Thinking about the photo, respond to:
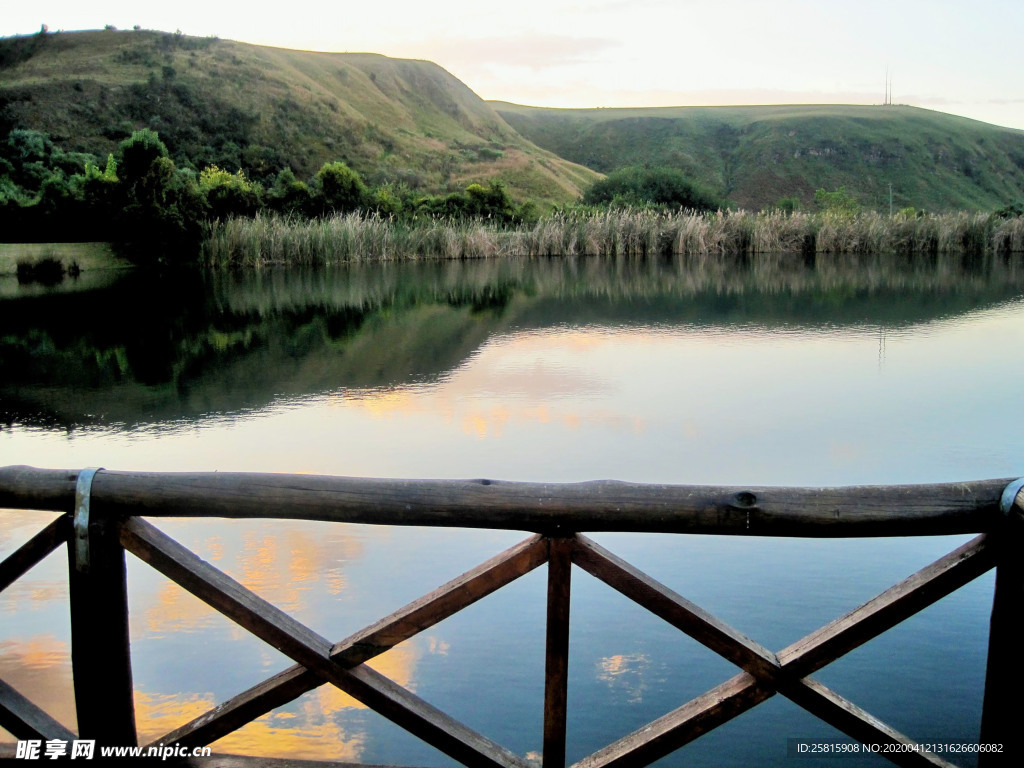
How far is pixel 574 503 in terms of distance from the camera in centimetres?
217

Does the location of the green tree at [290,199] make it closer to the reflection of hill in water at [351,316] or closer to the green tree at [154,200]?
the green tree at [154,200]

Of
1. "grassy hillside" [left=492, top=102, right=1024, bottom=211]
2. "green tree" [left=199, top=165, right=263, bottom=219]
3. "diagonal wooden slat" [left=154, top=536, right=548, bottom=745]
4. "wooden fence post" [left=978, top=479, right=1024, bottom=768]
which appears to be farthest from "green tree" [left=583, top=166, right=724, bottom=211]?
"diagonal wooden slat" [left=154, top=536, right=548, bottom=745]

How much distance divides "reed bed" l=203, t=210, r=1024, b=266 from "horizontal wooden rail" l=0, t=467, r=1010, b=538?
24.7 meters

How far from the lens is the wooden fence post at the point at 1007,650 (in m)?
2.11

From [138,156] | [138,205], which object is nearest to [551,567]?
[138,205]

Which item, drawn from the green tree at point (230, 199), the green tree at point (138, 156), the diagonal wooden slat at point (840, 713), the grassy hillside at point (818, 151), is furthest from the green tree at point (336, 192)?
the grassy hillside at point (818, 151)

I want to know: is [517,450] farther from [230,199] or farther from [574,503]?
[230,199]

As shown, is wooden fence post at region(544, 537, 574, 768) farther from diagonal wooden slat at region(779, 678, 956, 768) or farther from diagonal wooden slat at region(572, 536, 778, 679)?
diagonal wooden slat at region(779, 678, 956, 768)

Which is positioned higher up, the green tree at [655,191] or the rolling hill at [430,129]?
the rolling hill at [430,129]

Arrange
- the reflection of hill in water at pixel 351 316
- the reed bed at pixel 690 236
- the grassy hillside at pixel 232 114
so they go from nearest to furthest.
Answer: the reflection of hill in water at pixel 351 316, the reed bed at pixel 690 236, the grassy hillside at pixel 232 114

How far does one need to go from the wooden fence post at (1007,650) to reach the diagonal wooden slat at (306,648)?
3.72 ft

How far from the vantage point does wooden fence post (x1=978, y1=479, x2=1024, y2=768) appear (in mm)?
2111

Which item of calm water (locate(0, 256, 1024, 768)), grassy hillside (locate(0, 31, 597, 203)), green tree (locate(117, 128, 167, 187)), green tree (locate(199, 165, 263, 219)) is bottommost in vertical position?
calm water (locate(0, 256, 1024, 768))

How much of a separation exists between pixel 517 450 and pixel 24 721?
436cm
